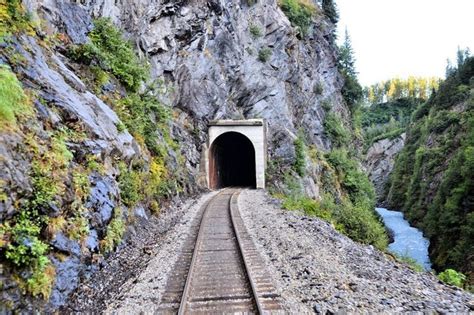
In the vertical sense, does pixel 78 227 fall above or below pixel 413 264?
above

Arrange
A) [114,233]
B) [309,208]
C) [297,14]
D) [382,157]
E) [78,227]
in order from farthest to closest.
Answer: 1. [382,157]
2. [297,14]
3. [309,208]
4. [114,233]
5. [78,227]

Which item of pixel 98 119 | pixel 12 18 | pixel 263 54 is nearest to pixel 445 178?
pixel 263 54

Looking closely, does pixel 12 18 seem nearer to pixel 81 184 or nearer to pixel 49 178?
pixel 81 184

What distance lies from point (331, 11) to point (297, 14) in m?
11.2

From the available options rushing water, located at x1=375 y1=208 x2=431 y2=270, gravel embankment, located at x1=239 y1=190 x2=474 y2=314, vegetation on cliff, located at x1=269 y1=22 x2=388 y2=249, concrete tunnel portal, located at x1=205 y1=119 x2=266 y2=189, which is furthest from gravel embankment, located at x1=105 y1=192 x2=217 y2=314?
rushing water, located at x1=375 y1=208 x2=431 y2=270

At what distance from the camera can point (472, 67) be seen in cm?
5959

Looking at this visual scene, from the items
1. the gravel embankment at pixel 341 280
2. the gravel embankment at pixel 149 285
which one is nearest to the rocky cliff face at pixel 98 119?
the gravel embankment at pixel 149 285

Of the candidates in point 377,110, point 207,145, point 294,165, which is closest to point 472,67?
point 294,165

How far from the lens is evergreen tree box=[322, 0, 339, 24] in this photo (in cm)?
4712

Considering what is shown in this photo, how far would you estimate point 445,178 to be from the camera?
30625 millimetres

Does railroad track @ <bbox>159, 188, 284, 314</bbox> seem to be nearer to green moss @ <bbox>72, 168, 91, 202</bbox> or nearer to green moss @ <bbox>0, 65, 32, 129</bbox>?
green moss @ <bbox>72, 168, 91, 202</bbox>

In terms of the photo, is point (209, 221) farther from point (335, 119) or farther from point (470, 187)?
point (335, 119)

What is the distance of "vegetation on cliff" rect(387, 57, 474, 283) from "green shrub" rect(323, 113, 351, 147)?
10.6 metres

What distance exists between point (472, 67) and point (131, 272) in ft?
227
